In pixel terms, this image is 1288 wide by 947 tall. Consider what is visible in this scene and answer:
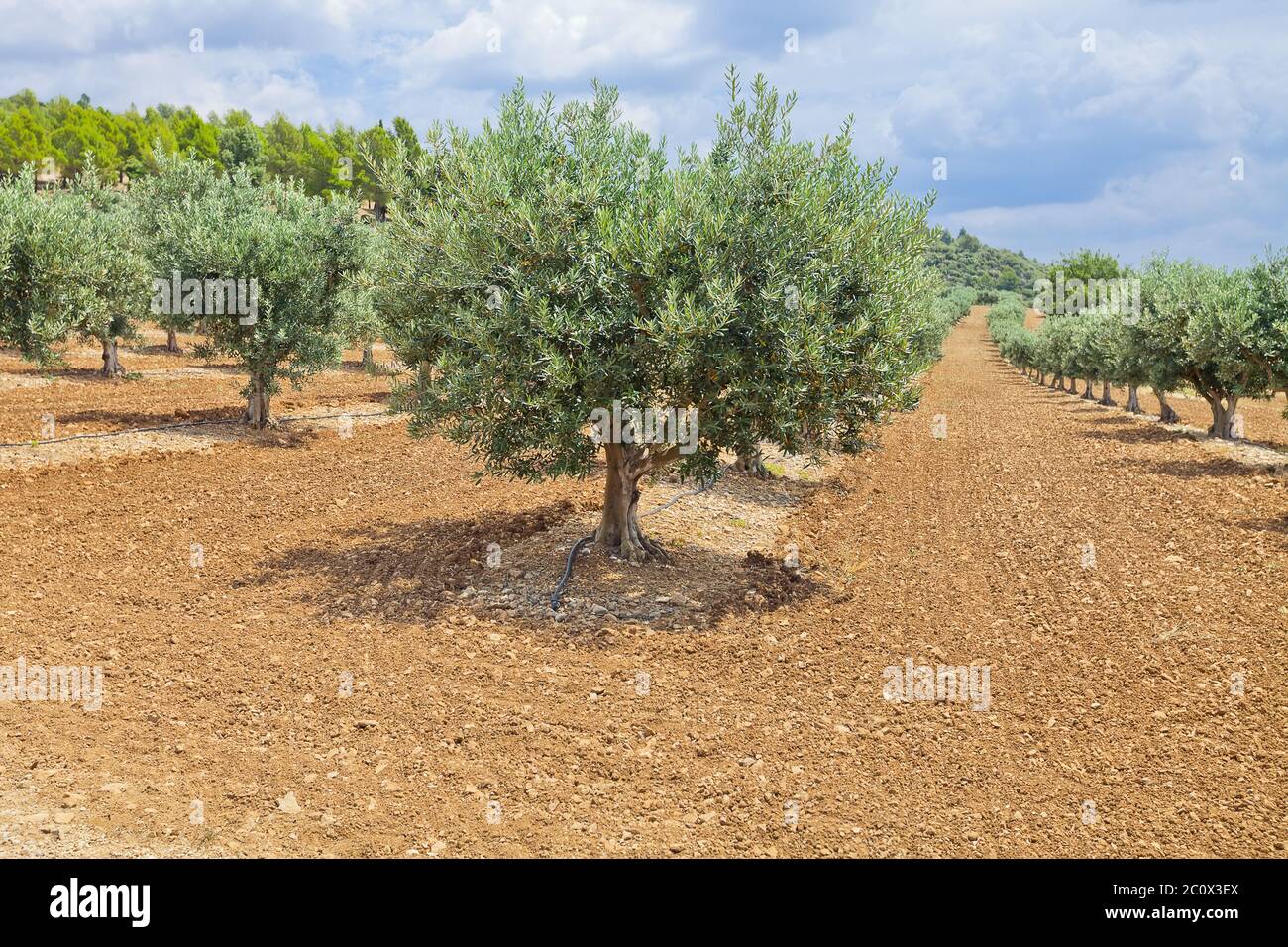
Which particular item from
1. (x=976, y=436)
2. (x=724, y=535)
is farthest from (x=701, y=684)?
(x=976, y=436)

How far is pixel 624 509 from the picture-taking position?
→ 14.2 metres

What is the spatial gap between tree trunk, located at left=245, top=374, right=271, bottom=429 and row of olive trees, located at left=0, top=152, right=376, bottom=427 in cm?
3

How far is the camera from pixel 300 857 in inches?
279

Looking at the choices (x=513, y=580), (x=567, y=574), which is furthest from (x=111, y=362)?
(x=567, y=574)

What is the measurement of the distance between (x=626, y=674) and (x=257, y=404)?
64.4ft

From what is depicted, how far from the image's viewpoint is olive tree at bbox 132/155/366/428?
76.5 feet

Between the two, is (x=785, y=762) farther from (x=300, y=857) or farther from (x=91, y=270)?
(x=91, y=270)

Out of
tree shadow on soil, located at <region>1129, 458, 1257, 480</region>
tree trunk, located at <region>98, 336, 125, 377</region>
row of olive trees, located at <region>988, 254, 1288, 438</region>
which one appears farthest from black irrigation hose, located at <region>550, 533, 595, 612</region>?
tree trunk, located at <region>98, 336, 125, 377</region>

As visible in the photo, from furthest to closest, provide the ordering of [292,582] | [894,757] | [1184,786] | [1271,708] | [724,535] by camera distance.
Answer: [724,535]
[292,582]
[1271,708]
[894,757]
[1184,786]

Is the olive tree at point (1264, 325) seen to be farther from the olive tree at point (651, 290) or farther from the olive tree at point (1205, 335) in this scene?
the olive tree at point (651, 290)

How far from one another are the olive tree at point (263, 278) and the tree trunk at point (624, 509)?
1391cm

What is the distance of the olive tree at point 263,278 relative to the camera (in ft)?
76.5

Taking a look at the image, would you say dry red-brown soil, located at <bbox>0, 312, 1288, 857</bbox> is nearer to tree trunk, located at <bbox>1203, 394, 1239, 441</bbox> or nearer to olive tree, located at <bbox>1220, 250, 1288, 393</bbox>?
olive tree, located at <bbox>1220, 250, 1288, 393</bbox>

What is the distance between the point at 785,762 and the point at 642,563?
5740 millimetres
